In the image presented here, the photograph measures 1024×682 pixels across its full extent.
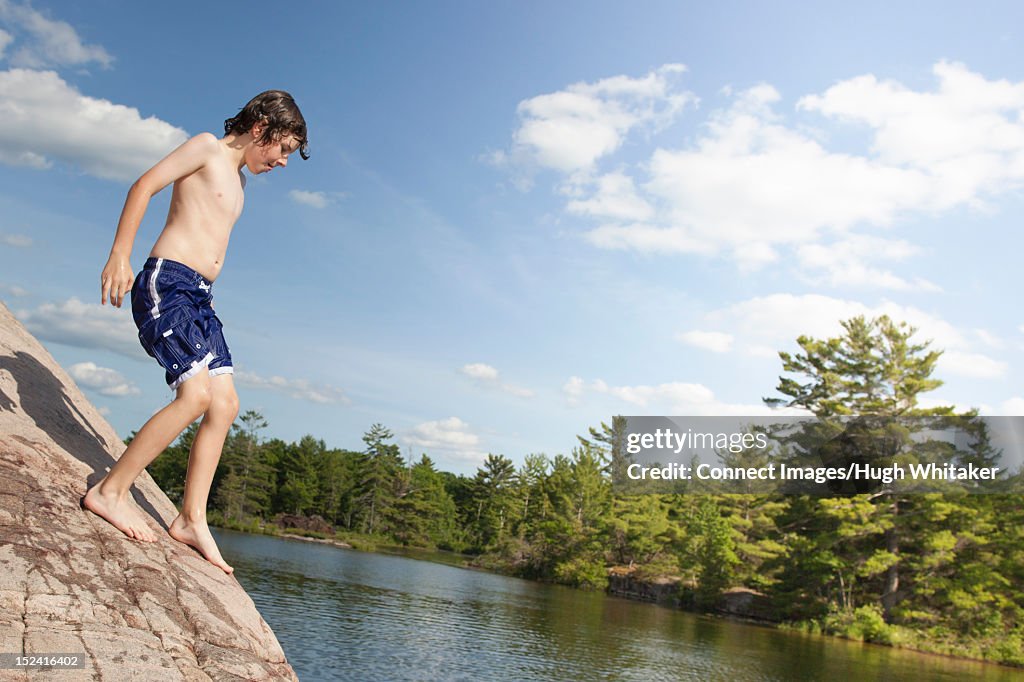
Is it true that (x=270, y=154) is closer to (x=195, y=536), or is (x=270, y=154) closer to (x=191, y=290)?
(x=191, y=290)

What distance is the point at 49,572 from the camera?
2102mm

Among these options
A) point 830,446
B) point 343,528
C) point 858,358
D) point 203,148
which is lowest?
point 343,528

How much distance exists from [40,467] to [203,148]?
1.24 metres

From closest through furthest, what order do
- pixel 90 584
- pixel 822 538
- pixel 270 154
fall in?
pixel 90 584
pixel 270 154
pixel 822 538

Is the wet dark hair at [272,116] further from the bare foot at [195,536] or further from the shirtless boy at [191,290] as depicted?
the bare foot at [195,536]

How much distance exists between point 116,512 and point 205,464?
33 cm

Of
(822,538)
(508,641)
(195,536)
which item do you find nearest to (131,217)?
(195,536)

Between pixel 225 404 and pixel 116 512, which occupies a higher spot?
pixel 225 404

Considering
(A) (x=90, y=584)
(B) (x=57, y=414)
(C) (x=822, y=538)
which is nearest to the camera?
(A) (x=90, y=584)

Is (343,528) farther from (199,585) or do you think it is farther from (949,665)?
(199,585)

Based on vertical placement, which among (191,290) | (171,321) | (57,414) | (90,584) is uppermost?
(191,290)

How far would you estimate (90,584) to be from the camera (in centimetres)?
217

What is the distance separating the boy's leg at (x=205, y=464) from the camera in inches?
105

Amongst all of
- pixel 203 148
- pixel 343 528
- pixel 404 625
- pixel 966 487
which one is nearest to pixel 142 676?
pixel 203 148
